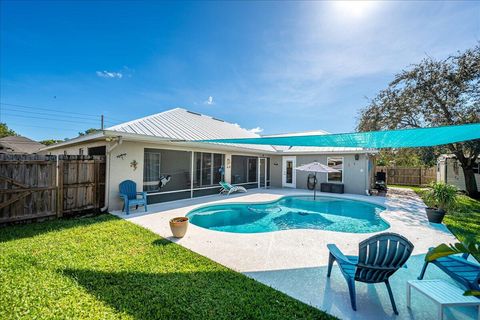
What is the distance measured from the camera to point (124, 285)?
3.21 metres

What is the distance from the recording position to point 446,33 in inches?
280

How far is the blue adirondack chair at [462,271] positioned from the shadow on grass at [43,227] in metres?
7.99

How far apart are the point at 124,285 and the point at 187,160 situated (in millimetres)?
7612

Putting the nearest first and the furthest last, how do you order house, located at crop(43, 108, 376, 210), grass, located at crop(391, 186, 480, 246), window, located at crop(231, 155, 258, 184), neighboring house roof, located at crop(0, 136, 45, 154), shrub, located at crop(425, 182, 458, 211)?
1. grass, located at crop(391, 186, 480, 246)
2. shrub, located at crop(425, 182, 458, 211)
3. house, located at crop(43, 108, 376, 210)
4. window, located at crop(231, 155, 258, 184)
5. neighboring house roof, located at crop(0, 136, 45, 154)

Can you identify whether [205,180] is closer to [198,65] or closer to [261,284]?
[198,65]

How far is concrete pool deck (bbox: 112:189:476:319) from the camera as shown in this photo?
287 centimetres

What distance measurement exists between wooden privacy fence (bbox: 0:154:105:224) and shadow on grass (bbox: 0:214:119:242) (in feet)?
1.33

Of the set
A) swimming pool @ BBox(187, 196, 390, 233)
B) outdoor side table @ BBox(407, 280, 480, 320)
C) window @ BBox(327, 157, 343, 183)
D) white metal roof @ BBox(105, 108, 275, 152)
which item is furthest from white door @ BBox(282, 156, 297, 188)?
outdoor side table @ BBox(407, 280, 480, 320)

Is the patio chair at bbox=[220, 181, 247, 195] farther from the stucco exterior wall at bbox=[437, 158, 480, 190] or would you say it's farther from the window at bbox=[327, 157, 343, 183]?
the stucco exterior wall at bbox=[437, 158, 480, 190]

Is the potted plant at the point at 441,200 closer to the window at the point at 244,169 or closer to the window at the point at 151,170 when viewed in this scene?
the window at the point at 244,169

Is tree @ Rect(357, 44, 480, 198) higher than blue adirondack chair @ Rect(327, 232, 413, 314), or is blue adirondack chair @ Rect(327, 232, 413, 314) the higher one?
tree @ Rect(357, 44, 480, 198)

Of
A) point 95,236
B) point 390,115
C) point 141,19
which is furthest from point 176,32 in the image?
→ point 390,115

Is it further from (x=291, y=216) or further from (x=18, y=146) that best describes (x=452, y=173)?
(x=18, y=146)

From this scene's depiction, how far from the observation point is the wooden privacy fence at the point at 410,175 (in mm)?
18812
